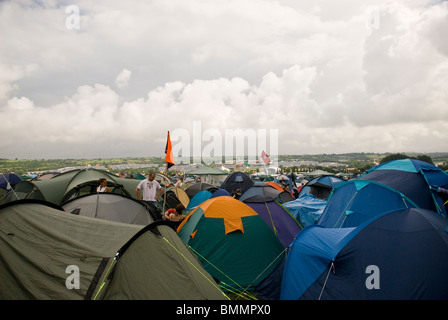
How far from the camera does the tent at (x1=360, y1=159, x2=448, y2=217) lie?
741 centimetres

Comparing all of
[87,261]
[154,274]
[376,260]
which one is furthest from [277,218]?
[87,261]

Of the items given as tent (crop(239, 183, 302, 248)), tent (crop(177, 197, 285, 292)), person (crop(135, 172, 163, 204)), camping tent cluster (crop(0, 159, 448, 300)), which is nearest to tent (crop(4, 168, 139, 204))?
person (crop(135, 172, 163, 204))

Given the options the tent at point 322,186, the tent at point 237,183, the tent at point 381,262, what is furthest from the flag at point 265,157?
the tent at point 381,262

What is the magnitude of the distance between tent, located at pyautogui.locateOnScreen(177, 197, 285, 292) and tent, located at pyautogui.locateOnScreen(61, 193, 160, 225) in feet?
4.70

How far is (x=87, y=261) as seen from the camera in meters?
2.73

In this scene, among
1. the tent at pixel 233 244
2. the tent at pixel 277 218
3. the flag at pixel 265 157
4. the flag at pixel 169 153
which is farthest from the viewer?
the flag at pixel 265 157

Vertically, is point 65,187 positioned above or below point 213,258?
above

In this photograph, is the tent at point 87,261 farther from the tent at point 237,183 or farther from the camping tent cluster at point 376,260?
the tent at point 237,183

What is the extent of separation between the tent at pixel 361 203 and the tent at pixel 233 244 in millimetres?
2053

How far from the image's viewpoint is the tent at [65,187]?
8.81 metres

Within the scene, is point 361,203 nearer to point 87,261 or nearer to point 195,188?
point 87,261

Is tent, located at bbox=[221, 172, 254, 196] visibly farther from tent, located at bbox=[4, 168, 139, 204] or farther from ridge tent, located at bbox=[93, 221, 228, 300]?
ridge tent, located at bbox=[93, 221, 228, 300]

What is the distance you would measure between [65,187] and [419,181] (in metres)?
12.9
